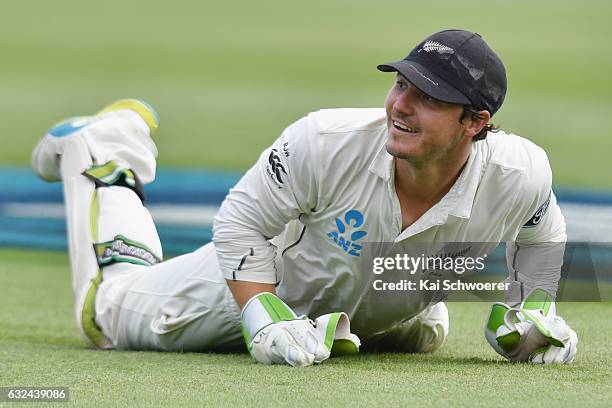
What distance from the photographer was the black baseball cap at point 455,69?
93.6 inches

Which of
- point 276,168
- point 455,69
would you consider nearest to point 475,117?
point 455,69

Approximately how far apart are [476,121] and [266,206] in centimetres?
49

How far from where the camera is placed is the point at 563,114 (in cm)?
964

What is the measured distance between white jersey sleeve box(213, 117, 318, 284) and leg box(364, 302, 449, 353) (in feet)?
1.24

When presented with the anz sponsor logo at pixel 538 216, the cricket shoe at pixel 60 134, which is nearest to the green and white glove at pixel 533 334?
the anz sponsor logo at pixel 538 216

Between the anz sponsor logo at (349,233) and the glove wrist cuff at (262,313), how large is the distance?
7.1 inches

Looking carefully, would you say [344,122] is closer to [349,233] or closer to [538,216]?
[349,233]

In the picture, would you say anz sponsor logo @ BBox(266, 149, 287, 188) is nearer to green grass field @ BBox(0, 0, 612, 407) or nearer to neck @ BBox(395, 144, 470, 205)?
neck @ BBox(395, 144, 470, 205)

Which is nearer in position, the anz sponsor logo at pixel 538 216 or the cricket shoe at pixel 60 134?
the anz sponsor logo at pixel 538 216

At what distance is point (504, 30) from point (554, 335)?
9.87m

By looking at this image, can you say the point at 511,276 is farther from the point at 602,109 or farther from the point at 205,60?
the point at 205,60

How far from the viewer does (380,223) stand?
2539 mm

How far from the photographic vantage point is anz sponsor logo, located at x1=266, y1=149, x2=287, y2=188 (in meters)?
2.56

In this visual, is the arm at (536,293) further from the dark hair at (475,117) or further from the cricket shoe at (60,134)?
the cricket shoe at (60,134)
